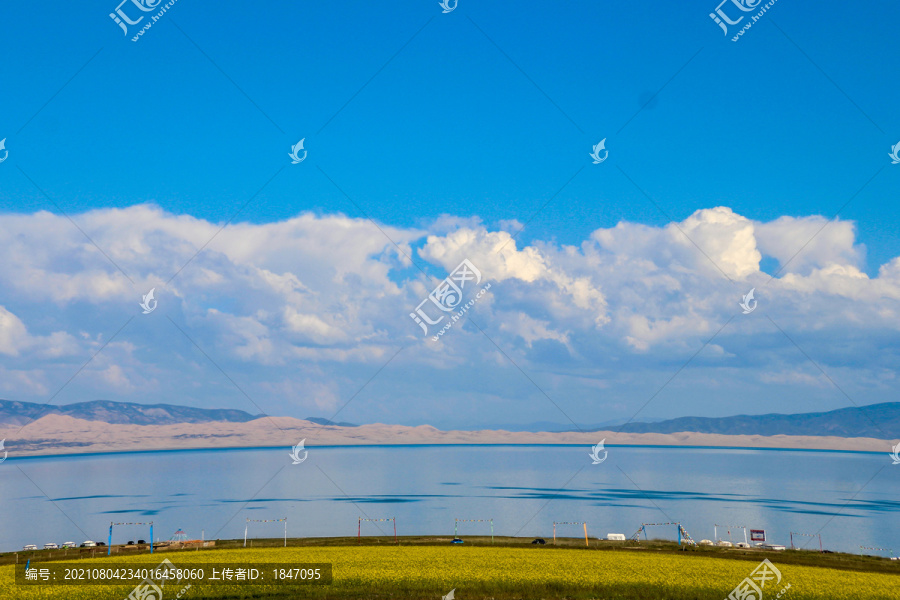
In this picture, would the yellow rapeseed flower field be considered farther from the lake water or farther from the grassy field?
the lake water

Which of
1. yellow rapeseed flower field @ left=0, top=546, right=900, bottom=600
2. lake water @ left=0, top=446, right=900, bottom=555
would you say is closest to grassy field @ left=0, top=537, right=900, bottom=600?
yellow rapeseed flower field @ left=0, top=546, right=900, bottom=600

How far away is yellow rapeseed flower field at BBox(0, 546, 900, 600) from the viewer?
29219 millimetres

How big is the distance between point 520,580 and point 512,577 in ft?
2.24

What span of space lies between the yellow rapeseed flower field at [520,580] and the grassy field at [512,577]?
0.05 meters

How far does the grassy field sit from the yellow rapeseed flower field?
5cm

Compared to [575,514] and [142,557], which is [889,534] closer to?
[575,514]

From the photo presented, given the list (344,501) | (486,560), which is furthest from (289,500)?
(486,560)

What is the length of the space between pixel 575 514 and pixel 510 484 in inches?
2272

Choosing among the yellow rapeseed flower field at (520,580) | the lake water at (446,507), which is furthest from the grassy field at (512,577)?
the lake water at (446,507)

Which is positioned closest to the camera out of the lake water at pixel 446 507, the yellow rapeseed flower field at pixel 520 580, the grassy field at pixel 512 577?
the yellow rapeseed flower field at pixel 520 580

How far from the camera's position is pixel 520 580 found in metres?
32.0

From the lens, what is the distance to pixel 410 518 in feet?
291

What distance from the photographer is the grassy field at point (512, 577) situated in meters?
29.5

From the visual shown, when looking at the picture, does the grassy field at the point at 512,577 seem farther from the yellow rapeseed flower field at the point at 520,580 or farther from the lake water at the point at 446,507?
the lake water at the point at 446,507
